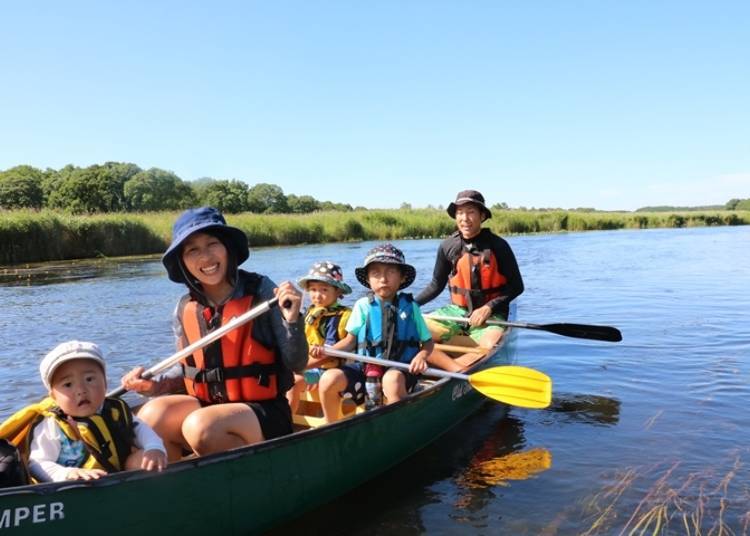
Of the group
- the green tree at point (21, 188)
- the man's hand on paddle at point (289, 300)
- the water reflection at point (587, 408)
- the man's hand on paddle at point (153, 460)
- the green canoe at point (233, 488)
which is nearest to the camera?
the green canoe at point (233, 488)

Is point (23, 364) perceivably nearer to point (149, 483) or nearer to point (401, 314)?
point (401, 314)

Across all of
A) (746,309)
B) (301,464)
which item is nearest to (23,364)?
(301,464)

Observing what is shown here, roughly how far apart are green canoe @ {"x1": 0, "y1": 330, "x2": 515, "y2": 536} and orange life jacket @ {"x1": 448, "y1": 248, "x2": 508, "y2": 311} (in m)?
1.94

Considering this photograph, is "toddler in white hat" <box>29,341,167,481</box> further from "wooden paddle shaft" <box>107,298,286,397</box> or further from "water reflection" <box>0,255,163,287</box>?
"water reflection" <box>0,255,163,287</box>

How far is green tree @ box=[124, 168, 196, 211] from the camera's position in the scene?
187 feet

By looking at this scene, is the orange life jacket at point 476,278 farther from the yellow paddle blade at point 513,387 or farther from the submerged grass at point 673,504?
the submerged grass at point 673,504

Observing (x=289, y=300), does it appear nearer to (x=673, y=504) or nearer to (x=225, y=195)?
(x=673, y=504)

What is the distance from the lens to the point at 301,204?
77.1 metres

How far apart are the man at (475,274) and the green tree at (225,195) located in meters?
55.1

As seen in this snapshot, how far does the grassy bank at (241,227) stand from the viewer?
58.7 ft

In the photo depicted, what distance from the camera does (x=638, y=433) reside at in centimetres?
466

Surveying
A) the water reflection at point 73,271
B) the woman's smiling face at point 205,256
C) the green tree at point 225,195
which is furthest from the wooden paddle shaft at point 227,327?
the green tree at point 225,195

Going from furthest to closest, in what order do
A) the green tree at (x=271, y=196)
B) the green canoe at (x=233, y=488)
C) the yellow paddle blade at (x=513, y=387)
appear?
the green tree at (x=271, y=196) < the yellow paddle blade at (x=513, y=387) < the green canoe at (x=233, y=488)

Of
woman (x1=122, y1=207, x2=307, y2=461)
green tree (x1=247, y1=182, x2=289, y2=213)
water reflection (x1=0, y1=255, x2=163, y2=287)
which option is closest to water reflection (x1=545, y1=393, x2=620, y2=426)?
woman (x1=122, y1=207, x2=307, y2=461)
